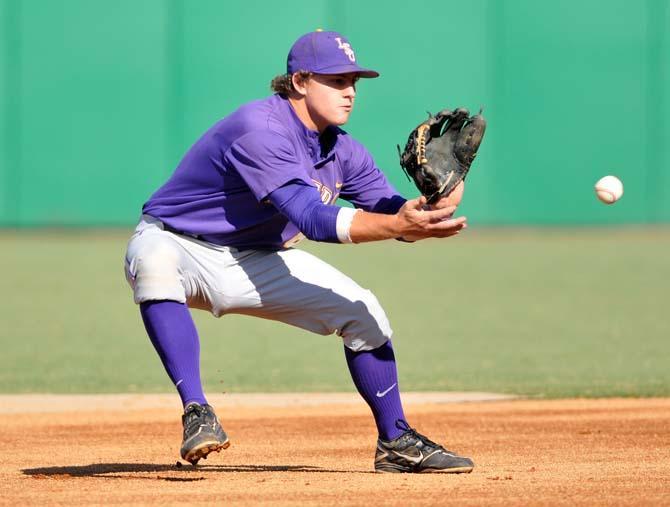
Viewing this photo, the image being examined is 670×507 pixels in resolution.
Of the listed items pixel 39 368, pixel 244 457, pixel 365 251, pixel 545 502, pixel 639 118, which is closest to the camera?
pixel 545 502

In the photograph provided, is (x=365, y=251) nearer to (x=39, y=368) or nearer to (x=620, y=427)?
(x=39, y=368)

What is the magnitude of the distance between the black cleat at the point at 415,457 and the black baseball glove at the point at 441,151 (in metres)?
1.01

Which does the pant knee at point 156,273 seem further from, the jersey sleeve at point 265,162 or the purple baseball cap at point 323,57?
the purple baseball cap at point 323,57

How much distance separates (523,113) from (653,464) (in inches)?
604

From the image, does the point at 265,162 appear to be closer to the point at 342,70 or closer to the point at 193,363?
the point at 342,70

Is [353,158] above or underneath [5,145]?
above

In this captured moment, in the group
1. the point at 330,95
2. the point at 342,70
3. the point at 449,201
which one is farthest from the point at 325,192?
the point at 449,201

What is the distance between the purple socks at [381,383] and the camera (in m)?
5.11

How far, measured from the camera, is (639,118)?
20.3 meters

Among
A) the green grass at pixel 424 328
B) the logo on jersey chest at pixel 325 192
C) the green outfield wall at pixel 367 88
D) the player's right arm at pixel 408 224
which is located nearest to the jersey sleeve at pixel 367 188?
Result: the logo on jersey chest at pixel 325 192

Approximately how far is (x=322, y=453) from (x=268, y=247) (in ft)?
3.37

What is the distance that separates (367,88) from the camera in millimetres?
19844

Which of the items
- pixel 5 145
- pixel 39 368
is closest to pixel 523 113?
pixel 5 145

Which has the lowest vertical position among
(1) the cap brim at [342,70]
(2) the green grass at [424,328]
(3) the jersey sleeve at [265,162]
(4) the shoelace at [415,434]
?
(2) the green grass at [424,328]
